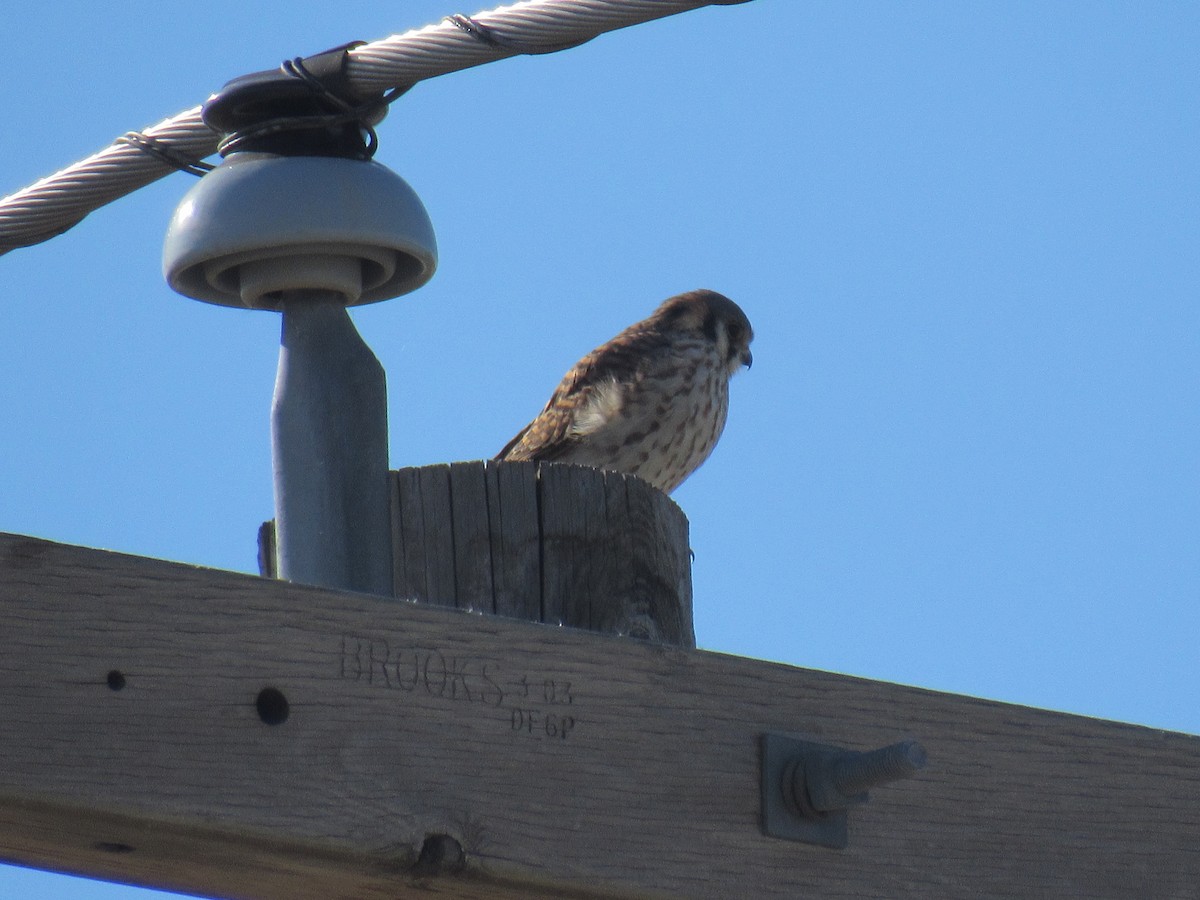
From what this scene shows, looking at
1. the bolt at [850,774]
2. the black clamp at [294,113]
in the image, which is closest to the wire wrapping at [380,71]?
the black clamp at [294,113]

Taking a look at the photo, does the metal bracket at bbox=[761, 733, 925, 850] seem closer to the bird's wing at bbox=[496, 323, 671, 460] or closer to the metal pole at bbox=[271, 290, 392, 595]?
the metal pole at bbox=[271, 290, 392, 595]

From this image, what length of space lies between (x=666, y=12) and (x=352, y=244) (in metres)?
0.71

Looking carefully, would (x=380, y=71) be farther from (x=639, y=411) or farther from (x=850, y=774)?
(x=639, y=411)

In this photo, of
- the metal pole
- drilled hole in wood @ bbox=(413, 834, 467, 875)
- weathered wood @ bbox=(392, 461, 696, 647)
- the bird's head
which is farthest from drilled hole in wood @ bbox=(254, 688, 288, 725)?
the bird's head

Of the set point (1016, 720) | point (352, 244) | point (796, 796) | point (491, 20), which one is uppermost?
point (491, 20)

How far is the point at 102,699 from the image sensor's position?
1576 millimetres

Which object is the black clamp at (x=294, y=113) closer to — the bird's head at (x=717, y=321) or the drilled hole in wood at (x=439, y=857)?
the drilled hole in wood at (x=439, y=857)

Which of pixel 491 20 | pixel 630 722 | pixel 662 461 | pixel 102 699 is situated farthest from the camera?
pixel 662 461

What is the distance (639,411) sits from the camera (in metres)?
7.07

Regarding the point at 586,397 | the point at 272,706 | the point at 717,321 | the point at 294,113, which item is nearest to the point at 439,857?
the point at 272,706

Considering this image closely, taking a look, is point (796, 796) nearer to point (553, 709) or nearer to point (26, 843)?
point (553, 709)

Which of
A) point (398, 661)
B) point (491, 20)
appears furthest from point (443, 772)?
point (491, 20)

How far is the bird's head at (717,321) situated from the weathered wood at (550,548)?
5103mm

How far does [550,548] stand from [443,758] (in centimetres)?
72
